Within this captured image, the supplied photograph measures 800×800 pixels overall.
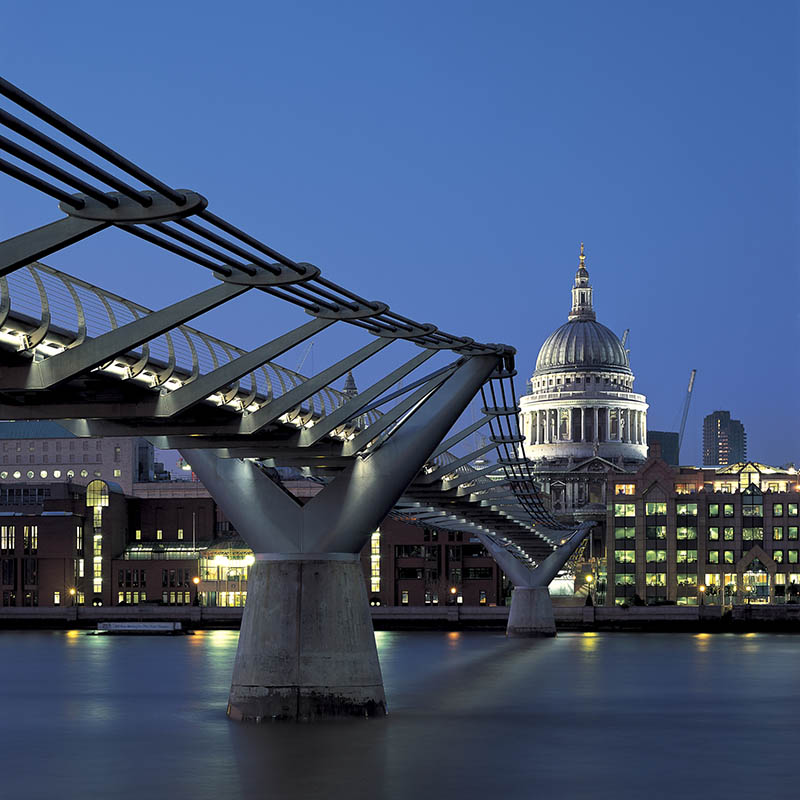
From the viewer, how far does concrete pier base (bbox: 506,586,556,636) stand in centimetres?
10494

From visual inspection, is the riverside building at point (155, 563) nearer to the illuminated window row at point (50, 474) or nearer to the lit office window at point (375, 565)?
the lit office window at point (375, 565)

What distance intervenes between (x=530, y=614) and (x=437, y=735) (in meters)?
65.7

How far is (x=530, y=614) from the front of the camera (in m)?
106

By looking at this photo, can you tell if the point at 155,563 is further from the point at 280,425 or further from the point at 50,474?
the point at 280,425

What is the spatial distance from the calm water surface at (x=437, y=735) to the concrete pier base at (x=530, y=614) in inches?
1088

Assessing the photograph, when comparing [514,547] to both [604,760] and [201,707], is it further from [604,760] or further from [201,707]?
[604,760]

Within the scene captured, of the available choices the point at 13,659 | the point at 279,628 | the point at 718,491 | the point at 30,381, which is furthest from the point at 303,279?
the point at 718,491

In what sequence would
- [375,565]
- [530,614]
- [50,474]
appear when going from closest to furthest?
[530,614]
[375,565]
[50,474]

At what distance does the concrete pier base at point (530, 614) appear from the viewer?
105 m

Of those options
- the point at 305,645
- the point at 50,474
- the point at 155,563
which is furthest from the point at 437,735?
the point at 50,474

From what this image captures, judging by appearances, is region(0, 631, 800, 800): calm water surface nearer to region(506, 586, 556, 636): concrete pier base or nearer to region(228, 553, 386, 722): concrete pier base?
region(228, 553, 386, 722): concrete pier base

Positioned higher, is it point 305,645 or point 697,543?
point 305,645

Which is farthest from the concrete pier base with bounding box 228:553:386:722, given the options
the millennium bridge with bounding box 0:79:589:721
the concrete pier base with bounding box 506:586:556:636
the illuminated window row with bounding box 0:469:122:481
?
the illuminated window row with bounding box 0:469:122:481

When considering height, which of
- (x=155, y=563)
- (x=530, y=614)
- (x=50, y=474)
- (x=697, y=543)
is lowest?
(x=530, y=614)
